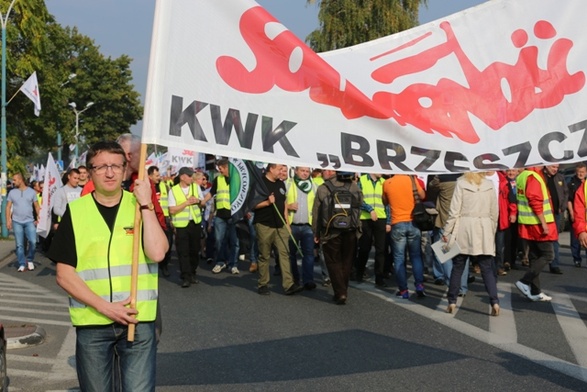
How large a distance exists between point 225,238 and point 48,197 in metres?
3.08

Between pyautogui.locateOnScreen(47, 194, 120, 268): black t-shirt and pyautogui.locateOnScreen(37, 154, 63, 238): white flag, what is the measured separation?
33.6ft

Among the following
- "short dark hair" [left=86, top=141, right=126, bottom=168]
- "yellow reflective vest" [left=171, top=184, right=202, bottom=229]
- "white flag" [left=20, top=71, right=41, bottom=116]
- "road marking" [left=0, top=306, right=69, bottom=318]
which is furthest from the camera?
"white flag" [left=20, top=71, right=41, bottom=116]

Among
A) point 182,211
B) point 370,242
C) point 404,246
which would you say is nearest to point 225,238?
point 182,211

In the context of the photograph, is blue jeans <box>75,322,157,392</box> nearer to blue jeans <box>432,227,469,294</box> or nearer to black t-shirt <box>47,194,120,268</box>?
black t-shirt <box>47,194,120,268</box>

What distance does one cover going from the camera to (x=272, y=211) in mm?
11930

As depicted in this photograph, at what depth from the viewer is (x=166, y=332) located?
29.1ft

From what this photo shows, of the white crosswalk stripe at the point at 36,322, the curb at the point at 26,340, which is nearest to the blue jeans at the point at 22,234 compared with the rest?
the white crosswalk stripe at the point at 36,322

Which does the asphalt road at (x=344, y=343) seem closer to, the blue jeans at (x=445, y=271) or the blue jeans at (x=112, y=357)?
the blue jeans at (x=445, y=271)

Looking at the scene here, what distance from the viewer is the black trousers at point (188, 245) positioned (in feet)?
42.0

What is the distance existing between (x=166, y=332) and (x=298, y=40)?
4812mm

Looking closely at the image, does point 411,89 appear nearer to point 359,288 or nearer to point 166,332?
point 166,332

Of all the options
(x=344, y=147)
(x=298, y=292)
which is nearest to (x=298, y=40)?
(x=344, y=147)

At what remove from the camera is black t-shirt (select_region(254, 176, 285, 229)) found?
11.9m

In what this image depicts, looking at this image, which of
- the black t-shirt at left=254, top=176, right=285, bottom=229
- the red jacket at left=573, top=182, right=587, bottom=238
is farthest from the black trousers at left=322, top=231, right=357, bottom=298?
the red jacket at left=573, top=182, right=587, bottom=238
